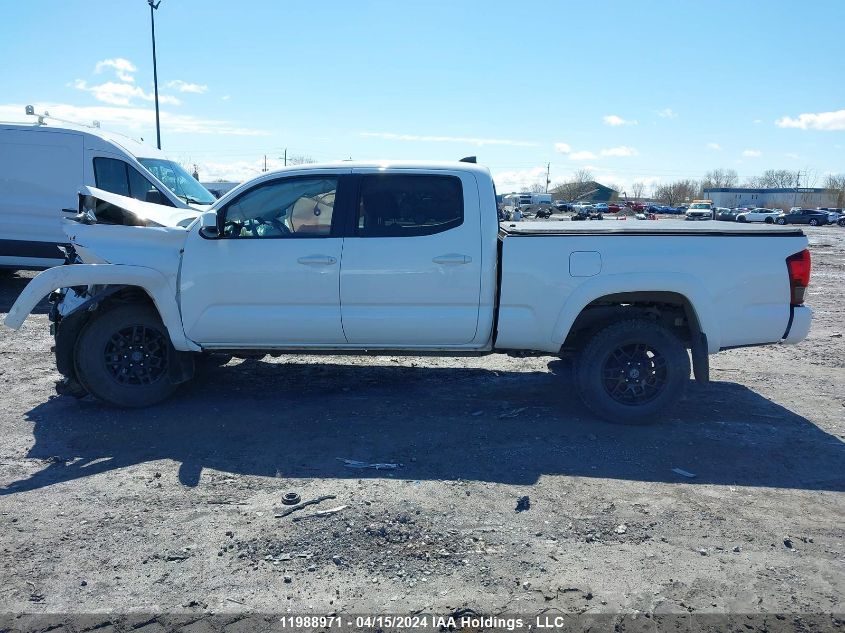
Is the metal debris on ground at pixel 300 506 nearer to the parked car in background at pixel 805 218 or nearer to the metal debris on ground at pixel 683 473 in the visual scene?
the metal debris on ground at pixel 683 473

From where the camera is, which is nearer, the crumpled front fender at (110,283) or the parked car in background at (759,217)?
the crumpled front fender at (110,283)

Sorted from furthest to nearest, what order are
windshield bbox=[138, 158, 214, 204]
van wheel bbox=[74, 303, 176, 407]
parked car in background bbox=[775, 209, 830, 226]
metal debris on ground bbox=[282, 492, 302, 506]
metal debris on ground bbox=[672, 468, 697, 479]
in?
parked car in background bbox=[775, 209, 830, 226] < windshield bbox=[138, 158, 214, 204] < van wheel bbox=[74, 303, 176, 407] < metal debris on ground bbox=[672, 468, 697, 479] < metal debris on ground bbox=[282, 492, 302, 506]

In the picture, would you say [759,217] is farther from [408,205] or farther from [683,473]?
[683,473]

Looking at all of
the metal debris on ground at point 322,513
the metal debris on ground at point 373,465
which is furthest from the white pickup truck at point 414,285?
the metal debris on ground at point 322,513

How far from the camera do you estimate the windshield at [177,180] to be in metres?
11.7

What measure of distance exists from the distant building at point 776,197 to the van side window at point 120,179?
4067 inches

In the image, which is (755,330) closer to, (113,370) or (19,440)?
(113,370)

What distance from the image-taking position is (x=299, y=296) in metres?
5.65

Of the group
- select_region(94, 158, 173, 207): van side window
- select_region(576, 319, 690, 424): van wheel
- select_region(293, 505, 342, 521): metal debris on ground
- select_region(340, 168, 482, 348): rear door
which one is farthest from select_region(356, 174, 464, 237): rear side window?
select_region(94, 158, 173, 207): van side window

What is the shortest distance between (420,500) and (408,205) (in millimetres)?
2528

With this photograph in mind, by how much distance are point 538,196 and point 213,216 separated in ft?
201

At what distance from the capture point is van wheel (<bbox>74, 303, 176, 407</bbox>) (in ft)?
19.0

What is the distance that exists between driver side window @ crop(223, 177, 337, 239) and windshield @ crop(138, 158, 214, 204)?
649 cm

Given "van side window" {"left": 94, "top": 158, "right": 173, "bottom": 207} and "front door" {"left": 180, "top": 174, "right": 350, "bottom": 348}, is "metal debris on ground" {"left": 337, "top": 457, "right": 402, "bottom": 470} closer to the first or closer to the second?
"front door" {"left": 180, "top": 174, "right": 350, "bottom": 348}
